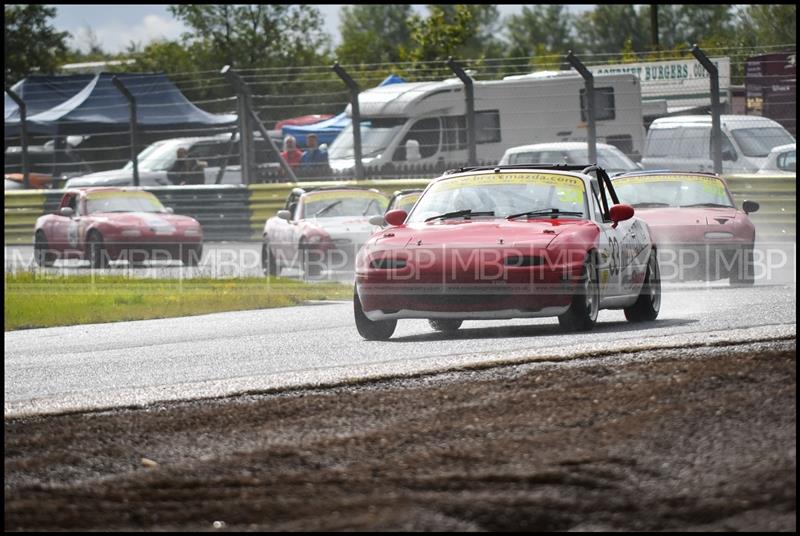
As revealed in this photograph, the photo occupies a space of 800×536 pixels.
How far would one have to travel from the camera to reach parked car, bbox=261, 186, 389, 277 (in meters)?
18.8

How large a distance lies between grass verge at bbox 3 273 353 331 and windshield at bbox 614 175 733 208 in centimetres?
326

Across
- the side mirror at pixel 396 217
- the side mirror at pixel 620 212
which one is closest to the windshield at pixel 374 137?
the side mirror at pixel 396 217

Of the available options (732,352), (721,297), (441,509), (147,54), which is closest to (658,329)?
(732,352)

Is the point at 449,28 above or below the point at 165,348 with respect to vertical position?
above

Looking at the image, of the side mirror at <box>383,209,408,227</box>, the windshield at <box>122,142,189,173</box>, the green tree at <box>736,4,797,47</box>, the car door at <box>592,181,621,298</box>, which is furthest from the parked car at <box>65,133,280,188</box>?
the green tree at <box>736,4,797,47</box>

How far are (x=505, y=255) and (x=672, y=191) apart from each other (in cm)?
626

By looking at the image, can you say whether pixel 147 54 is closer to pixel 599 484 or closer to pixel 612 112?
pixel 612 112

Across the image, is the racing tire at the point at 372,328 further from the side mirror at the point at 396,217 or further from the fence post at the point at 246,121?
the fence post at the point at 246,121

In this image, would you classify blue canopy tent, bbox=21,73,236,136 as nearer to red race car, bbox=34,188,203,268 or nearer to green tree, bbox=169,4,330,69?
red race car, bbox=34,188,203,268

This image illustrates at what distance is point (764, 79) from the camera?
1109 inches

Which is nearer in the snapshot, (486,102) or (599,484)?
(599,484)

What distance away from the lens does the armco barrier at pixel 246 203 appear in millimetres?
22578

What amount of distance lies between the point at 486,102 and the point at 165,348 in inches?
618

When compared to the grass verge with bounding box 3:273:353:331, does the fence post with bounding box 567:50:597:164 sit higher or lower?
higher
